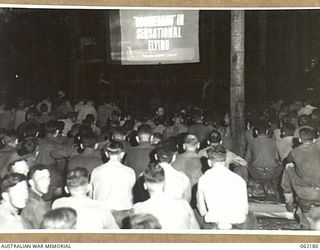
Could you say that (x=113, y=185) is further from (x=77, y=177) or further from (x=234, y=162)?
(x=234, y=162)

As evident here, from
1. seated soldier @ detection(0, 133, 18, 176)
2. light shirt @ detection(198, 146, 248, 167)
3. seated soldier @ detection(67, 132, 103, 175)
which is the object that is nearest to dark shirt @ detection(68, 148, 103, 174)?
seated soldier @ detection(67, 132, 103, 175)

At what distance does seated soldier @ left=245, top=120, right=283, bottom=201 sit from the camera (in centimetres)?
172

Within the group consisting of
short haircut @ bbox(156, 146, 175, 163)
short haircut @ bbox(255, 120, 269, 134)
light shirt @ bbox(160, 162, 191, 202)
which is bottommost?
light shirt @ bbox(160, 162, 191, 202)

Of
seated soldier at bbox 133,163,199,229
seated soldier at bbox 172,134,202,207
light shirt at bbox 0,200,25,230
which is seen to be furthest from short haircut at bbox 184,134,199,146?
light shirt at bbox 0,200,25,230

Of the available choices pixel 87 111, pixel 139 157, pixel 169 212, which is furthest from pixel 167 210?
pixel 87 111

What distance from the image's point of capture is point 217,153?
1.74m

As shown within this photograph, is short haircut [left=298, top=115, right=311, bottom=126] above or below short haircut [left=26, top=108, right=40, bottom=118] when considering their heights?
below

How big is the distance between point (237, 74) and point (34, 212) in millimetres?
416

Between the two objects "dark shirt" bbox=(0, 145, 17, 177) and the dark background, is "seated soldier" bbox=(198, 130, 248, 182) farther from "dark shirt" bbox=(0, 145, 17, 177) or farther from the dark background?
"dark shirt" bbox=(0, 145, 17, 177)

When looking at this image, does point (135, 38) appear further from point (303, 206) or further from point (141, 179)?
point (303, 206)

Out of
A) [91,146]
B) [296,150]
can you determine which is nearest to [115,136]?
[91,146]

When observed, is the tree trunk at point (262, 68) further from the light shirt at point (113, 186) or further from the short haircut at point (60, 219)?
the short haircut at point (60, 219)

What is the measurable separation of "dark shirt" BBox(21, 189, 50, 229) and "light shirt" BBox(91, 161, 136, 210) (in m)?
0.08

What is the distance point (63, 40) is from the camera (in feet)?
5.64
